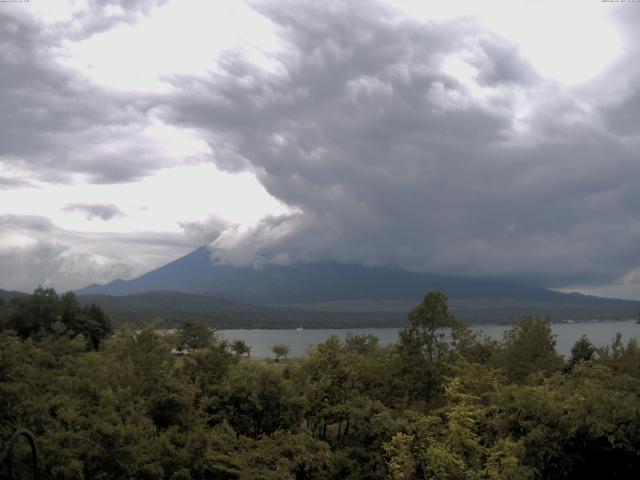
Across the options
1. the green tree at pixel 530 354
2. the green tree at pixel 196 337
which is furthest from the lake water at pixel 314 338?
the green tree at pixel 530 354

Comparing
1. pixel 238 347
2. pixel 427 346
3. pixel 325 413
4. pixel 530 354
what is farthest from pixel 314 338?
pixel 325 413

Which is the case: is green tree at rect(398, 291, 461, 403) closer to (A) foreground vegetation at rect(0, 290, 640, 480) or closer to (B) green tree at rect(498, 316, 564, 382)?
(A) foreground vegetation at rect(0, 290, 640, 480)

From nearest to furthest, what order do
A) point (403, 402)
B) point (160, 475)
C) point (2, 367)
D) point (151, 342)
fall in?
point (160, 475) → point (2, 367) → point (403, 402) → point (151, 342)

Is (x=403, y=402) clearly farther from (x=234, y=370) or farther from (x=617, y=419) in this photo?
(x=617, y=419)

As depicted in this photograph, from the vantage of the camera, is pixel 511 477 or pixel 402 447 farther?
pixel 402 447

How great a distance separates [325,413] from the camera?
17.3 m

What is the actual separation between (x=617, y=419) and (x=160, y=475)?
10428 millimetres

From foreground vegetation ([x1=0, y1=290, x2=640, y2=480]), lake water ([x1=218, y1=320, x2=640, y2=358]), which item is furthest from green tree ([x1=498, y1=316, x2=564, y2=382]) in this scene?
lake water ([x1=218, y1=320, x2=640, y2=358])

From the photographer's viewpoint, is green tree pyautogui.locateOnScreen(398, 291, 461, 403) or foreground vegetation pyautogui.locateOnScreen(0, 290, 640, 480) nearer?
foreground vegetation pyautogui.locateOnScreen(0, 290, 640, 480)

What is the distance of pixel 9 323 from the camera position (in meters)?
52.7

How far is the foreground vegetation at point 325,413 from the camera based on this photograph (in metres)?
12.3

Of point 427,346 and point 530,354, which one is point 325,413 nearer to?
point 427,346

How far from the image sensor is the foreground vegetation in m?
12.3

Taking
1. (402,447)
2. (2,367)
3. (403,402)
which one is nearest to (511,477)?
(402,447)
